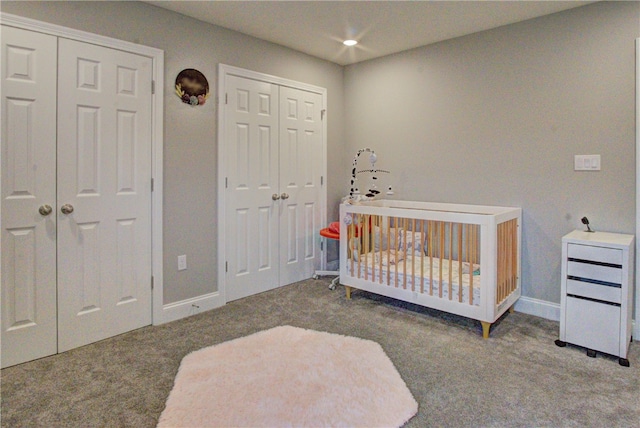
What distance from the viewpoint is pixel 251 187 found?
11.0 feet

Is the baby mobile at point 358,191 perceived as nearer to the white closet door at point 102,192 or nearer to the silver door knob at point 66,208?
the white closet door at point 102,192

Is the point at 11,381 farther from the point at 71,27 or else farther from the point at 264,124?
the point at 264,124

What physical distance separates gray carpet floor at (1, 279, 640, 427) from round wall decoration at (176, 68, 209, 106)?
1638 millimetres

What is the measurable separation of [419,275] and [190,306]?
5.78 feet

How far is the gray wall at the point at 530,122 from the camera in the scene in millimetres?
2588

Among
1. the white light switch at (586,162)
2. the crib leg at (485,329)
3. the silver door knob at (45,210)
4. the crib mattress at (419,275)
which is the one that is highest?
the white light switch at (586,162)

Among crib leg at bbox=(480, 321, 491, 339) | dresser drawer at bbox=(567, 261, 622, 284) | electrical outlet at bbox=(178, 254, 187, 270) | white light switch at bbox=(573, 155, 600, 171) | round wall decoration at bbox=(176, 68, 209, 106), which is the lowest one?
crib leg at bbox=(480, 321, 491, 339)

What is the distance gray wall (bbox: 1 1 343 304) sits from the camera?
8.63 ft

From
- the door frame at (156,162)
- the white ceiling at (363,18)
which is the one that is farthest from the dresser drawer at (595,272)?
the door frame at (156,162)

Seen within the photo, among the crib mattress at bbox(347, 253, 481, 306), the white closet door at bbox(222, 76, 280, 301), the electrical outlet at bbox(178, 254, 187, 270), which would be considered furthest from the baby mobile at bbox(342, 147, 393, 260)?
the electrical outlet at bbox(178, 254, 187, 270)

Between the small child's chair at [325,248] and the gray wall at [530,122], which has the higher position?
the gray wall at [530,122]

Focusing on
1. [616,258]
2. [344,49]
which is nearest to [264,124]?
[344,49]

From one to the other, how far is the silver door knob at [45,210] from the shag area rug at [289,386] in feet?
3.86

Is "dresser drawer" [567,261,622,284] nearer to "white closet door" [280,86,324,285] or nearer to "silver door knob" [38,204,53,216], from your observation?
"white closet door" [280,86,324,285]
